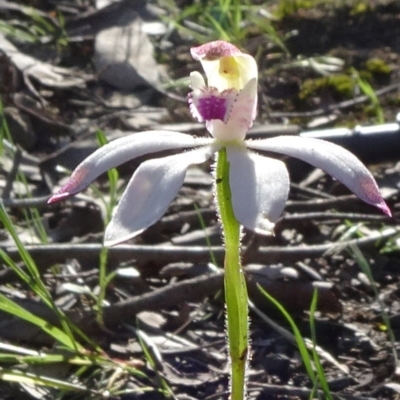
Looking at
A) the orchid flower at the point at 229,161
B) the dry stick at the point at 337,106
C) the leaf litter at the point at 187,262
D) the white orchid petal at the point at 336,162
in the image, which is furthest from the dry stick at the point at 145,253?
the dry stick at the point at 337,106

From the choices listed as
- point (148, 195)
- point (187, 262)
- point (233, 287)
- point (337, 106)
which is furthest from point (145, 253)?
point (337, 106)

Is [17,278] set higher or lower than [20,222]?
lower

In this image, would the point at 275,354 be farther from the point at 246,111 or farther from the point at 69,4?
the point at 69,4

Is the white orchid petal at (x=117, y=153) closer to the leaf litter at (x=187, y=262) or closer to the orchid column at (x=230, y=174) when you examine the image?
the orchid column at (x=230, y=174)

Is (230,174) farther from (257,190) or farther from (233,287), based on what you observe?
(233,287)

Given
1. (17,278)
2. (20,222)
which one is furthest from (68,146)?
(17,278)

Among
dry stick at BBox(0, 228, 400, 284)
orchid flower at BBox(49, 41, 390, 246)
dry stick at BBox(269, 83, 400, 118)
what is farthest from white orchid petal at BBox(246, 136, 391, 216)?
dry stick at BBox(269, 83, 400, 118)
